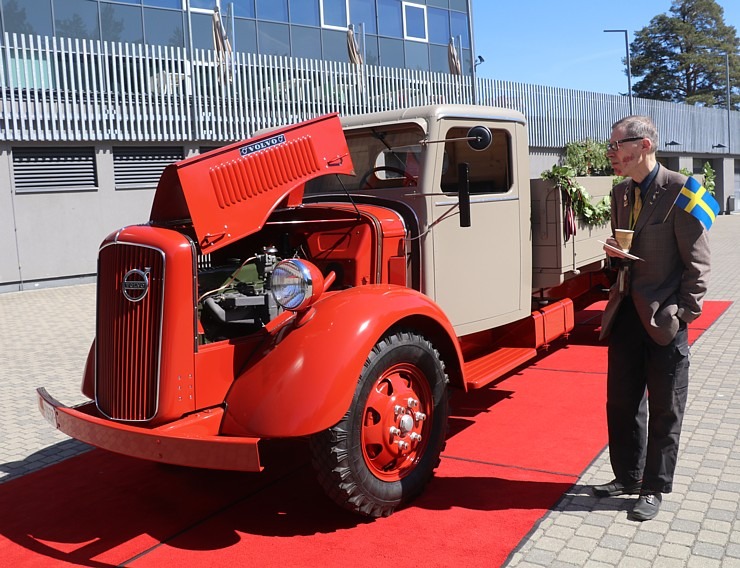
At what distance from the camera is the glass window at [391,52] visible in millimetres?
20844

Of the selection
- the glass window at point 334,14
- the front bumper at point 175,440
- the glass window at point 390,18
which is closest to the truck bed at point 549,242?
the front bumper at point 175,440

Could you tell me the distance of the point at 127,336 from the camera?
3.41 metres

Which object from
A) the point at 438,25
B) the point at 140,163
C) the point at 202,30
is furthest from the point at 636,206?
the point at 438,25

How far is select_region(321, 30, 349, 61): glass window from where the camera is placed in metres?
19.6

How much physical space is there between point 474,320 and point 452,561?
1910mm

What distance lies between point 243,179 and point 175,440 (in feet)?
4.41

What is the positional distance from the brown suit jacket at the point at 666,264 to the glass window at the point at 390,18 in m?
18.6

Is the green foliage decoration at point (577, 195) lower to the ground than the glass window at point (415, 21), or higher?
lower

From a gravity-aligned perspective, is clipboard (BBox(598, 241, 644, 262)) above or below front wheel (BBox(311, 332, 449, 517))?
above

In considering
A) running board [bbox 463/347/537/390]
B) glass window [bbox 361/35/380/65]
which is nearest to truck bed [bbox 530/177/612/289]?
running board [bbox 463/347/537/390]

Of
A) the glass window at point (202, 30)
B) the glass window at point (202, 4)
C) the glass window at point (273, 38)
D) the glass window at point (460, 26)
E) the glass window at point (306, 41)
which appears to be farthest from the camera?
the glass window at point (460, 26)

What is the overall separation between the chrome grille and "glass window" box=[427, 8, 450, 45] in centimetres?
2029

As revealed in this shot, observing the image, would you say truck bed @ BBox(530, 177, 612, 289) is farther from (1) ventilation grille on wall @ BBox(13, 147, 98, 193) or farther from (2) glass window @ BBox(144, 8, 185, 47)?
(2) glass window @ BBox(144, 8, 185, 47)

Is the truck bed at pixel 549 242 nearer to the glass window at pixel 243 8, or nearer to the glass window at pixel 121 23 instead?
the glass window at pixel 121 23
